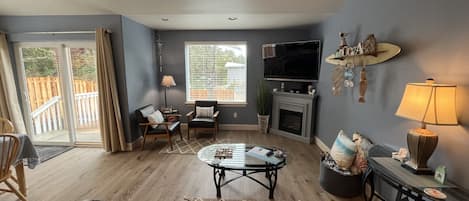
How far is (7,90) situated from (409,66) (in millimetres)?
5935

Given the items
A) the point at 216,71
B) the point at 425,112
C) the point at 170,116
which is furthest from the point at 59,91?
the point at 425,112

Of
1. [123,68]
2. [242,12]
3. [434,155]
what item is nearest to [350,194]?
[434,155]

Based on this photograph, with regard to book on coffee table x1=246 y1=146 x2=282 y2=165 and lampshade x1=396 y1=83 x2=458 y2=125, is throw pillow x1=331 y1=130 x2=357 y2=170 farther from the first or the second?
lampshade x1=396 y1=83 x2=458 y2=125

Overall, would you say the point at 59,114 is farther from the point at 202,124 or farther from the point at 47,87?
the point at 202,124

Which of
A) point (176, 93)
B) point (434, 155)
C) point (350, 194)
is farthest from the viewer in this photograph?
point (176, 93)

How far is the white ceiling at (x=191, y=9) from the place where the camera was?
3221 mm

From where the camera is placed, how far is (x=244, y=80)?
532 centimetres

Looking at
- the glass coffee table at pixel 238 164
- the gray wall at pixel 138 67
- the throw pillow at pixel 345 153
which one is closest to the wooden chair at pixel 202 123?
the gray wall at pixel 138 67

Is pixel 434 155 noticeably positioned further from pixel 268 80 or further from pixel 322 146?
pixel 268 80

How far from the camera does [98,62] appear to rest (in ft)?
12.0

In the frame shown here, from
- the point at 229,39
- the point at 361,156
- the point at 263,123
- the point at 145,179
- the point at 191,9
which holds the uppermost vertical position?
the point at 191,9

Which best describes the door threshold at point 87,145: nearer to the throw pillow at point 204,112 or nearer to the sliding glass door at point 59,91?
the sliding glass door at point 59,91

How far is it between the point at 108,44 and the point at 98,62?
0.35 metres

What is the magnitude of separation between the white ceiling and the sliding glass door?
611 millimetres
